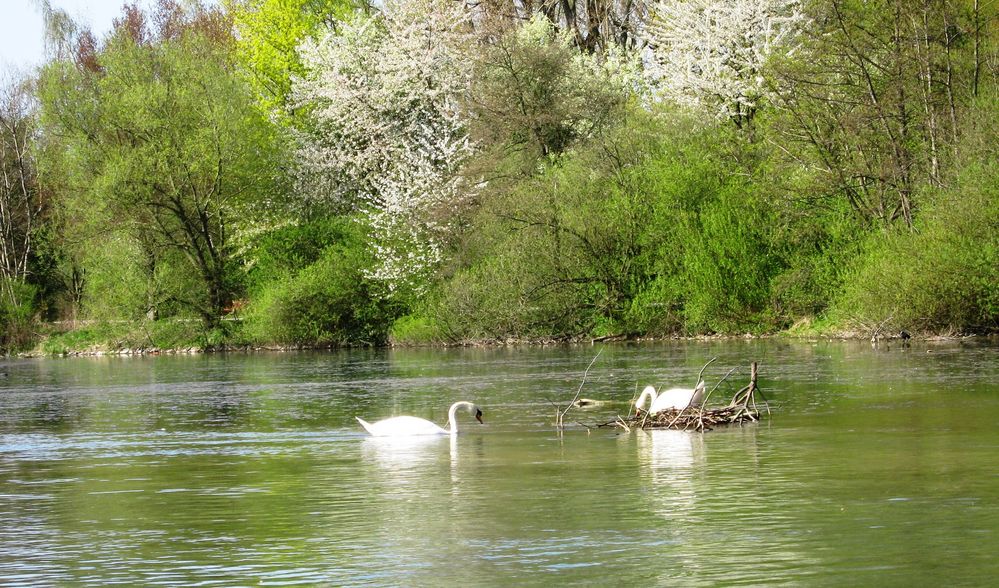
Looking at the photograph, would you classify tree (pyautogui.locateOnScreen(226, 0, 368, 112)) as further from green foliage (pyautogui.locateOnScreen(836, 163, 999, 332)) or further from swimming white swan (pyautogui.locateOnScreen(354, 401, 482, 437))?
A: swimming white swan (pyautogui.locateOnScreen(354, 401, 482, 437))

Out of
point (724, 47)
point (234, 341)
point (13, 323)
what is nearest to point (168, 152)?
point (234, 341)

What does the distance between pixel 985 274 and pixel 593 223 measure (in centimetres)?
1736

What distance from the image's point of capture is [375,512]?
48.6 ft

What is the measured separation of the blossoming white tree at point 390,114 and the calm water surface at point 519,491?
30449mm

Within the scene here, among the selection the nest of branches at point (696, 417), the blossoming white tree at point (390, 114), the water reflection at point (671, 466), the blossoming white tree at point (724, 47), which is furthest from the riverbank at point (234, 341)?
the water reflection at point (671, 466)

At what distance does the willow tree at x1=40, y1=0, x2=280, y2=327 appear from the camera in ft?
204

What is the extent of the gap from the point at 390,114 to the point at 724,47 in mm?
17364

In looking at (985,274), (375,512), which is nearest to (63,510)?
(375,512)

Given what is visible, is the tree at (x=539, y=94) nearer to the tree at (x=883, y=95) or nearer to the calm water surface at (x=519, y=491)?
the tree at (x=883, y=95)

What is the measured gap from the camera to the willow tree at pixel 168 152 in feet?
204

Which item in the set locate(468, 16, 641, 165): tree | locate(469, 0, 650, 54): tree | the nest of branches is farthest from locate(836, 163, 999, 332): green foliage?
locate(469, 0, 650, 54): tree

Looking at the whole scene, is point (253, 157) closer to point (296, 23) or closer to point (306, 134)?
point (306, 134)

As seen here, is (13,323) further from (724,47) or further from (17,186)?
(724,47)

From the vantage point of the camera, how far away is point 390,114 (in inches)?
2591
